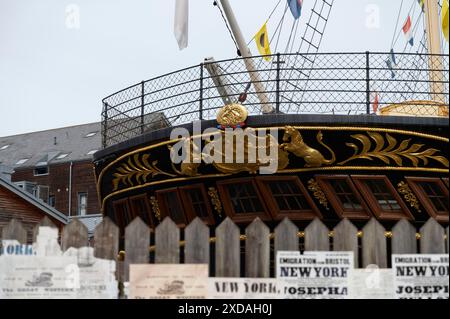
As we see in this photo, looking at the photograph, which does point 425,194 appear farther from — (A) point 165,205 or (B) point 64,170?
(B) point 64,170

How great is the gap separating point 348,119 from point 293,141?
0.80m

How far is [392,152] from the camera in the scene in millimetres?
12516

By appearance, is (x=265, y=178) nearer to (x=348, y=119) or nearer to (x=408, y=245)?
(x=348, y=119)

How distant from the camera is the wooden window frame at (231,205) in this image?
42.2 feet

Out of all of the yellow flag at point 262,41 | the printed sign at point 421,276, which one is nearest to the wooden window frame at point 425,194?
the printed sign at point 421,276

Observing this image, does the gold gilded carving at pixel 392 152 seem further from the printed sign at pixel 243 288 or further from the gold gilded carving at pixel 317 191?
the printed sign at pixel 243 288

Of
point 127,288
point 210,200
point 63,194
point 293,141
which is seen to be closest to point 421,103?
point 293,141

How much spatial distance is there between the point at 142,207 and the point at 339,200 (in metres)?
3.55

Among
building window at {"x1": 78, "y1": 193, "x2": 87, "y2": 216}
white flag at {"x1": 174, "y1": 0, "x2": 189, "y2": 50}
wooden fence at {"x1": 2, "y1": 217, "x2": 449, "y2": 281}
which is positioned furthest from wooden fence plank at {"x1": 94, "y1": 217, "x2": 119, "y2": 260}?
building window at {"x1": 78, "y1": 193, "x2": 87, "y2": 216}

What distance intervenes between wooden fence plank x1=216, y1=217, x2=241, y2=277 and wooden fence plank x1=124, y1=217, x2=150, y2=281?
723 mm

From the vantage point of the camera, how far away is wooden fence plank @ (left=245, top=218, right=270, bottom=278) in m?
8.73

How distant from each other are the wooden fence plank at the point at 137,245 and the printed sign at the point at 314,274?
1352 millimetres

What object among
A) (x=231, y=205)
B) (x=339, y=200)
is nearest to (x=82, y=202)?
(x=231, y=205)

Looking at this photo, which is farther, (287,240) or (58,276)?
(58,276)
